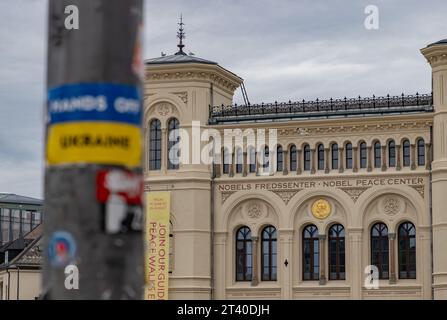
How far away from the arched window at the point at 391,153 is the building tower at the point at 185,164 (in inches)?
368

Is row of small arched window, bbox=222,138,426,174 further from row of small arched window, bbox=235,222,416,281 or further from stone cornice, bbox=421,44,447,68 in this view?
stone cornice, bbox=421,44,447,68

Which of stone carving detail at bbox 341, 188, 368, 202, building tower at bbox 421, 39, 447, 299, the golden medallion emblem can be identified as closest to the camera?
building tower at bbox 421, 39, 447, 299

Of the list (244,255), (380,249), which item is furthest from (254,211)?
(380,249)

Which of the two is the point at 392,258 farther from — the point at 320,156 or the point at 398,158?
the point at 320,156

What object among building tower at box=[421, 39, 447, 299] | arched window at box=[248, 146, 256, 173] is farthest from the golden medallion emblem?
building tower at box=[421, 39, 447, 299]

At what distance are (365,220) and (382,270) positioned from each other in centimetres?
256

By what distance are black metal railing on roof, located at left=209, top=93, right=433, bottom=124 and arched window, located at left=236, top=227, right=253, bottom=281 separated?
6049 mm

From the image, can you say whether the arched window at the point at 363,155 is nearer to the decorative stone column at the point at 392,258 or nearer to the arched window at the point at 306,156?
the arched window at the point at 306,156

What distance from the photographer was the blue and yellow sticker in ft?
23.5

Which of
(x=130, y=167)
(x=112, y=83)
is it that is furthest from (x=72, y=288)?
(x=112, y=83)

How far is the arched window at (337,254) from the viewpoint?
5397 centimetres

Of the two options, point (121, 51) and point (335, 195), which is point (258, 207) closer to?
point (335, 195)

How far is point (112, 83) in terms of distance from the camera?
7.29 metres

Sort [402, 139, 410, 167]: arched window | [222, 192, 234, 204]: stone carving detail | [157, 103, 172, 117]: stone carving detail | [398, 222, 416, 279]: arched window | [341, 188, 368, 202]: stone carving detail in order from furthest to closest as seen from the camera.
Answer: [157, 103, 172, 117]: stone carving detail
[222, 192, 234, 204]: stone carving detail
[341, 188, 368, 202]: stone carving detail
[402, 139, 410, 167]: arched window
[398, 222, 416, 279]: arched window
